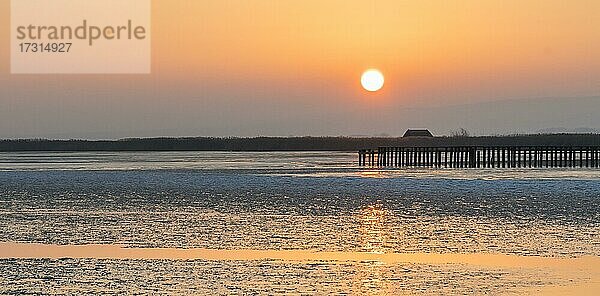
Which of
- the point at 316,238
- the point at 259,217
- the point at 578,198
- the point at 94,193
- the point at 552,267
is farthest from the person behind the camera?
the point at 94,193

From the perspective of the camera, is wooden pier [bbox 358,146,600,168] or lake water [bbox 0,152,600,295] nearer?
lake water [bbox 0,152,600,295]

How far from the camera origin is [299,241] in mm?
21594

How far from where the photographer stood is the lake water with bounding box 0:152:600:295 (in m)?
15.8

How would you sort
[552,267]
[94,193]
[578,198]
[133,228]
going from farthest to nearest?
[94,193] → [578,198] → [133,228] → [552,267]

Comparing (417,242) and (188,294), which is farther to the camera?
(417,242)

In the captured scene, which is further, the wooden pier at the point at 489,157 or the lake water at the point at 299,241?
the wooden pier at the point at 489,157

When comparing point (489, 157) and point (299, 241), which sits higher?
point (299, 241)

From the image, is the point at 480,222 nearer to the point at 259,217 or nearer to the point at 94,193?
the point at 259,217

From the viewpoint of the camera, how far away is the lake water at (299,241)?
15.8 metres

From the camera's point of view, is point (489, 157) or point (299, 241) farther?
point (489, 157)

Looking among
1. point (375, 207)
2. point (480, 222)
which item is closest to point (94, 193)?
point (375, 207)

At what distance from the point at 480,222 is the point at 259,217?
608 centimetres

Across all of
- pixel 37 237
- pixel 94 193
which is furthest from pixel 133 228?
pixel 94 193

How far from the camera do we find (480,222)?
26422mm
